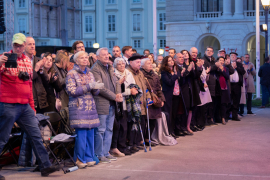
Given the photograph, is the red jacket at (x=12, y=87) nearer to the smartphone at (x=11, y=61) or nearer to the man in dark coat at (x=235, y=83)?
the smartphone at (x=11, y=61)

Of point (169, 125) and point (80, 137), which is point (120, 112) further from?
point (169, 125)

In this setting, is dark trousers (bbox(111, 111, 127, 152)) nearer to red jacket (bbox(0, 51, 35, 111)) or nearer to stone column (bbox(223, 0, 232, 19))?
red jacket (bbox(0, 51, 35, 111))

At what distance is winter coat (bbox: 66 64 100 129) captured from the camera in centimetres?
754

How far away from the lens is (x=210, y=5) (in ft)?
141

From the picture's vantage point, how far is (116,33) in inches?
2505

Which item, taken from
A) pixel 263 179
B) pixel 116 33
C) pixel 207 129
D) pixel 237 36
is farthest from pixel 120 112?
pixel 116 33

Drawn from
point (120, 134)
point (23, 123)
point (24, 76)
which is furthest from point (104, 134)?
point (24, 76)

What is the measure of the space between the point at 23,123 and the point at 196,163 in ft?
10.4

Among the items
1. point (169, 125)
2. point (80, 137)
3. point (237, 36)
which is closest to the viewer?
point (80, 137)

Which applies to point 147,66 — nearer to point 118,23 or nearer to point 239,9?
point 239,9

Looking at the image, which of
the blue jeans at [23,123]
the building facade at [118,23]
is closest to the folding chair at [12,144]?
the blue jeans at [23,123]

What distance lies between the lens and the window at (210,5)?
42531 mm

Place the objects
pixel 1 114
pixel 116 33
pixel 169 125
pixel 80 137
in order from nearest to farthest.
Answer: pixel 1 114 < pixel 80 137 < pixel 169 125 < pixel 116 33

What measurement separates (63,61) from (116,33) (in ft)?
181
